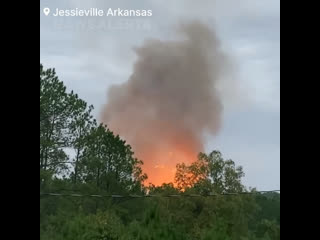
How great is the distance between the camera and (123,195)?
8.34ft

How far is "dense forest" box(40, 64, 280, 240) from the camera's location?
95.7 inches

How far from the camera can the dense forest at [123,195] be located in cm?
243

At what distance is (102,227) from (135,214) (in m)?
0.19

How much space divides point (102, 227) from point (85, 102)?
69 cm
